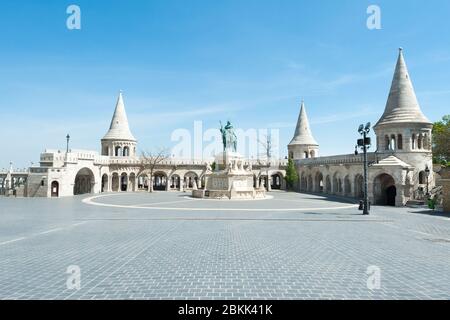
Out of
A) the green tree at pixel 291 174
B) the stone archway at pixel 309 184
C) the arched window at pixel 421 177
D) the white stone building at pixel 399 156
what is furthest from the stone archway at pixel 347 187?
the green tree at pixel 291 174

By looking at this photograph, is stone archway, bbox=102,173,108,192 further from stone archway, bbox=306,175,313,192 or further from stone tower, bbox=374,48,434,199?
stone tower, bbox=374,48,434,199

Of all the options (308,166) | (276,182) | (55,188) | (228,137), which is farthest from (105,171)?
(276,182)

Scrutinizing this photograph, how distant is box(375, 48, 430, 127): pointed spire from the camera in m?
28.5

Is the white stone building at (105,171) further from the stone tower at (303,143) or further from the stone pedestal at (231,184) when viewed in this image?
the stone pedestal at (231,184)

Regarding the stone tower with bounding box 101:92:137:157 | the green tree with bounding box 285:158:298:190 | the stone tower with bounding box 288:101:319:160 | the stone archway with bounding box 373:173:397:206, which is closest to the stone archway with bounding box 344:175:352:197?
the stone archway with bounding box 373:173:397:206

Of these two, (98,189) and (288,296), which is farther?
(98,189)

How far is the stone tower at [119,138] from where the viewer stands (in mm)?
47219

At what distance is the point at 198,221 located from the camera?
1486 centimetres

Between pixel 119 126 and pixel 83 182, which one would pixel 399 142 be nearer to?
pixel 119 126

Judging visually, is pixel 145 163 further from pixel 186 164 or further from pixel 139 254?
pixel 139 254

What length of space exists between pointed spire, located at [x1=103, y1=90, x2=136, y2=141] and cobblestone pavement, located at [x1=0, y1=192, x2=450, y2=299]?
35041mm

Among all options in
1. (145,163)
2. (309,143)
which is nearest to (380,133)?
(309,143)

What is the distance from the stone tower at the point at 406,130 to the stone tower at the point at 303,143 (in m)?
19.9
